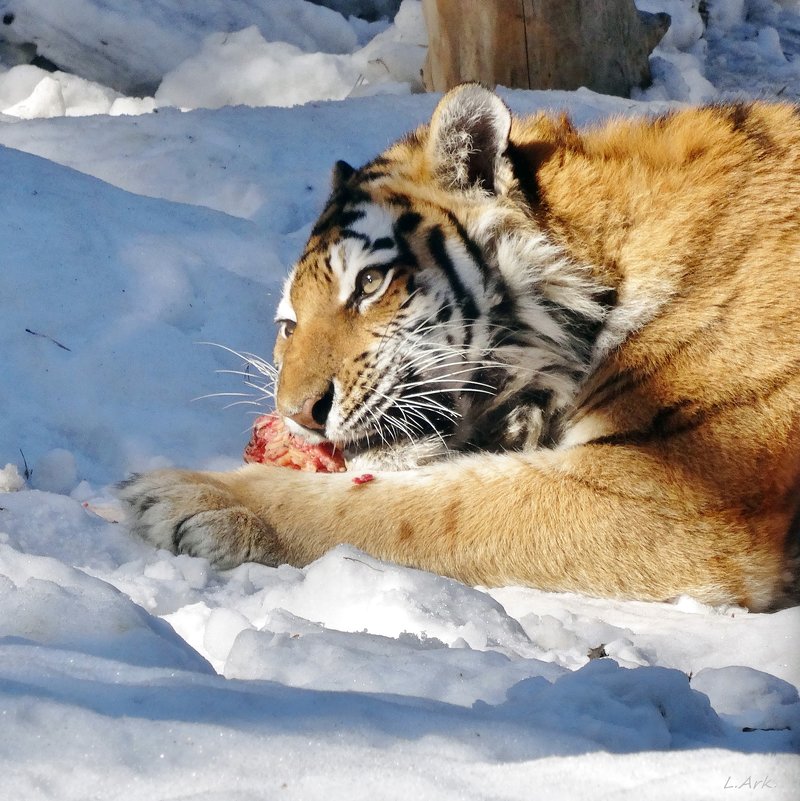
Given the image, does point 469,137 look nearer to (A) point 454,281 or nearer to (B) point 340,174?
(A) point 454,281

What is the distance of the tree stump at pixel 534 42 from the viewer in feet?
16.7

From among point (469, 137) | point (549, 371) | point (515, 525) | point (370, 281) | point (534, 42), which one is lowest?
point (534, 42)

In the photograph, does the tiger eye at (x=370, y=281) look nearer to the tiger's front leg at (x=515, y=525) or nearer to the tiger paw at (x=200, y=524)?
the tiger's front leg at (x=515, y=525)

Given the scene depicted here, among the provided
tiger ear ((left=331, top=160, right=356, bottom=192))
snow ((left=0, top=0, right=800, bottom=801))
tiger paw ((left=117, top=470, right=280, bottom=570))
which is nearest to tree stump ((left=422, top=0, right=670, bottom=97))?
snow ((left=0, top=0, right=800, bottom=801))

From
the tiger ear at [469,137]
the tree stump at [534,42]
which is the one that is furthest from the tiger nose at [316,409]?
the tree stump at [534,42]

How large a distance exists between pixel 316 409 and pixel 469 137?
672 millimetres

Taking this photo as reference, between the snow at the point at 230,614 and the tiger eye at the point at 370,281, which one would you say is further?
the tiger eye at the point at 370,281

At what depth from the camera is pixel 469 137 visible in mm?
2465

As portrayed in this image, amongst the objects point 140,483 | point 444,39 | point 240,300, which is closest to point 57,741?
point 140,483

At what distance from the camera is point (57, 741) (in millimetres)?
1146

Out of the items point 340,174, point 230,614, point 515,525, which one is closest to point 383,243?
point 340,174

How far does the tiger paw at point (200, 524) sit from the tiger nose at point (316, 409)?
0.22 m

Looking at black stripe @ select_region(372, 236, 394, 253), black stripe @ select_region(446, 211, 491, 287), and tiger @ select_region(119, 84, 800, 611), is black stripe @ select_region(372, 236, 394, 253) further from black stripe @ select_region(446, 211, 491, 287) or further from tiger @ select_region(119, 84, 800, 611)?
black stripe @ select_region(446, 211, 491, 287)

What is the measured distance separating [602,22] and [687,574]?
3670mm
